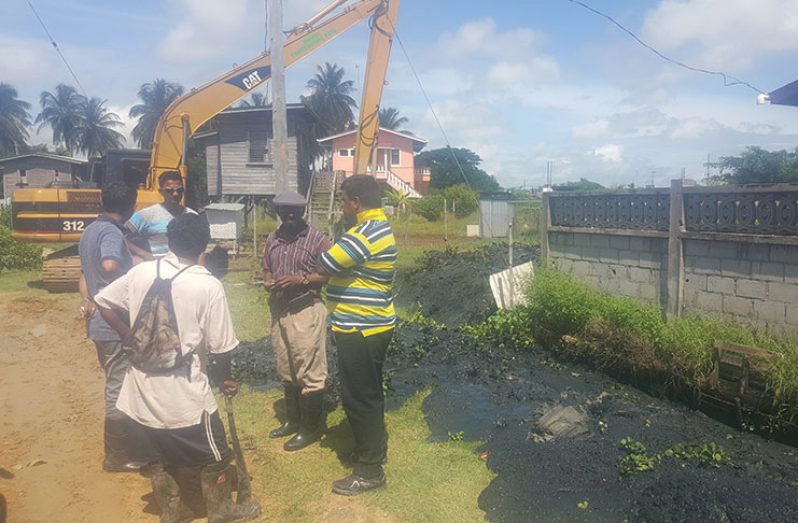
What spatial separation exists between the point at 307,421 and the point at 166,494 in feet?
4.57

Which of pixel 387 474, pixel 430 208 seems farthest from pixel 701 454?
pixel 430 208

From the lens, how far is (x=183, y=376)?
3.24 metres

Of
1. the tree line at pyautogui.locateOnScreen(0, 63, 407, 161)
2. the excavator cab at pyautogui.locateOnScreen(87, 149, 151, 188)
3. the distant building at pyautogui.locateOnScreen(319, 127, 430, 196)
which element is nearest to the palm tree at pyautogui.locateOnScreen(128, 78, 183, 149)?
the tree line at pyautogui.locateOnScreen(0, 63, 407, 161)

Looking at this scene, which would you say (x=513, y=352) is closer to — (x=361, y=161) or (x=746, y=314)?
(x=746, y=314)

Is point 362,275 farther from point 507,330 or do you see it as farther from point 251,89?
point 251,89

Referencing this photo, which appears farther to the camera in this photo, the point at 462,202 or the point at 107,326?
the point at 462,202

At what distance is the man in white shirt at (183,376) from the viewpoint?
3198mm

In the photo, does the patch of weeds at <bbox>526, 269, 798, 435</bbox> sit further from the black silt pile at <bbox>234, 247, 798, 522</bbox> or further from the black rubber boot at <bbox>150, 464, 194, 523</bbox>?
the black rubber boot at <bbox>150, 464, 194, 523</bbox>

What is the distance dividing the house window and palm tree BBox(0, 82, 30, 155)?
149 ft

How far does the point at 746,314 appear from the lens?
5.70 m

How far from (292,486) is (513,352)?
381 centimetres

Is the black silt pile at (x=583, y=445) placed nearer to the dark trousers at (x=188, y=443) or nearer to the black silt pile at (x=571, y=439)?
the black silt pile at (x=571, y=439)

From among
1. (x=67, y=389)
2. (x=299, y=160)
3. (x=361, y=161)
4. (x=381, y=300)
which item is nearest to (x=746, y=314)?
(x=381, y=300)

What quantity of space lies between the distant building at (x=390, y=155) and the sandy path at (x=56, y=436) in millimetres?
32049
